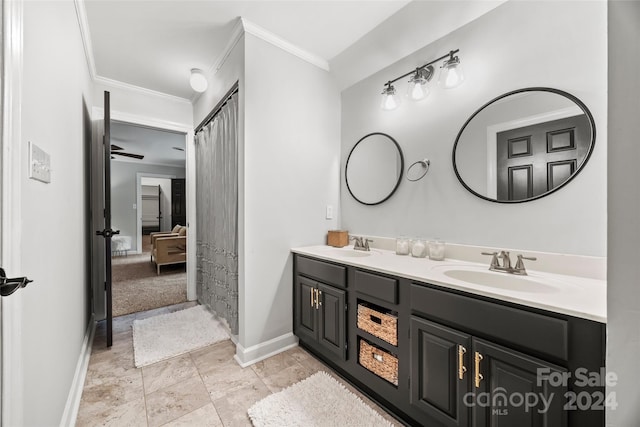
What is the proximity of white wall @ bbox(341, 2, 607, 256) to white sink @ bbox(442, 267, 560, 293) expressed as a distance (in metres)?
0.24

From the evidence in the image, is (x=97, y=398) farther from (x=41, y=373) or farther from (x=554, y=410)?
(x=554, y=410)

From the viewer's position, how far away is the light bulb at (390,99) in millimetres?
2049

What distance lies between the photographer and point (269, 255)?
206 centimetres

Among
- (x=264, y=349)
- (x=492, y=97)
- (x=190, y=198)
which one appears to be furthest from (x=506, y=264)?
(x=190, y=198)

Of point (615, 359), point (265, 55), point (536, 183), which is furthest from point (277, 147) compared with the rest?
point (615, 359)

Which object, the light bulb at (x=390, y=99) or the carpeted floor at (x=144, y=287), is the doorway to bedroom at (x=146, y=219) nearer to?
the carpeted floor at (x=144, y=287)

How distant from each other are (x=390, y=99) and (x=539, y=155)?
110 centimetres

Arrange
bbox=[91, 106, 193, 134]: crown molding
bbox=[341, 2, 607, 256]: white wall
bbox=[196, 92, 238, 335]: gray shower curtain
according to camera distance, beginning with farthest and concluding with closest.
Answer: bbox=[91, 106, 193, 134]: crown molding < bbox=[196, 92, 238, 335]: gray shower curtain < bbox=[341, 2, 607, 256]: white wall

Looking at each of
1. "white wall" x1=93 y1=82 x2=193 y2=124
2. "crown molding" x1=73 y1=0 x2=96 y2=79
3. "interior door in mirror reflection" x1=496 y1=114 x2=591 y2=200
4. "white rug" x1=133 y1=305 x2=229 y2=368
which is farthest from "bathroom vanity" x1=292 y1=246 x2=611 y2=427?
"white wall" x1=93 y1=82 x2=193 y2=124

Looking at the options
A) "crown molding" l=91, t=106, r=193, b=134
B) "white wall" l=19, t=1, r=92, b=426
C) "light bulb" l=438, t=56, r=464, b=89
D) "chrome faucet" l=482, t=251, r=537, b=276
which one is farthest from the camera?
"crown molding" l=91, t=106, r=193, b=134

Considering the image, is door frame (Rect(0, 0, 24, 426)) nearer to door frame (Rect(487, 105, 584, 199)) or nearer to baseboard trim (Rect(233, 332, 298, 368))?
baseboard trim (Rect(233, 332, 298, 368))

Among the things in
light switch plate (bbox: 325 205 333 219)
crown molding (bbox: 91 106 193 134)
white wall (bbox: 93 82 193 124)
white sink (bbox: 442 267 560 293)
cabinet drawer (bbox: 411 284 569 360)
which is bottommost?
cabinet drawer (bbox: 411 284 569 360)

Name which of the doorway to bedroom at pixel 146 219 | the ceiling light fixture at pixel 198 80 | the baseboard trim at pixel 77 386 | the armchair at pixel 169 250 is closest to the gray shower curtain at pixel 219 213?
the ceiling light fixture at pixel 198 80

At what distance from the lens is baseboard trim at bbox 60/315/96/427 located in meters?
1.32
